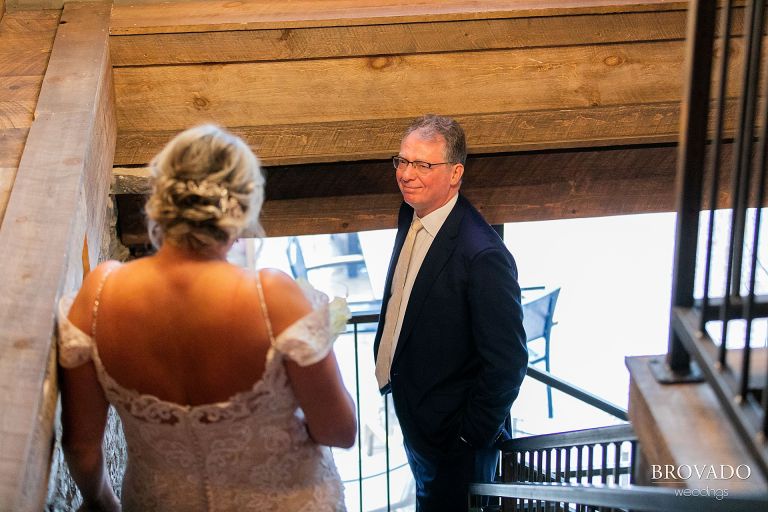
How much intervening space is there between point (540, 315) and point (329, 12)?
270 centimetres

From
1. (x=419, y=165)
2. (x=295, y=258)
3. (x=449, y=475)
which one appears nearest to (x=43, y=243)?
(x=419, y=165)

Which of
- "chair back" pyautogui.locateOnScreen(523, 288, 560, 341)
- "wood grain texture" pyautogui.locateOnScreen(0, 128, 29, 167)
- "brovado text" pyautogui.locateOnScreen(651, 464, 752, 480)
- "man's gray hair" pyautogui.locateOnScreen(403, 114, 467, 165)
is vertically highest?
"chair back" pyautogui.locateOnScreen(523, 288, 560, 341)

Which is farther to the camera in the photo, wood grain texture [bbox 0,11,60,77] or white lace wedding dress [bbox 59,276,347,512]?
wood grain texture [bbox 0,11,60,77]

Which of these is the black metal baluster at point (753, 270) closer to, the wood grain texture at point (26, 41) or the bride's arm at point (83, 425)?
the bride's arm at point (83, 425)

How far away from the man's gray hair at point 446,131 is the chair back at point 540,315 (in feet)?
7.72

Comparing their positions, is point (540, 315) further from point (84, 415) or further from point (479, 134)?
point (84, 415)

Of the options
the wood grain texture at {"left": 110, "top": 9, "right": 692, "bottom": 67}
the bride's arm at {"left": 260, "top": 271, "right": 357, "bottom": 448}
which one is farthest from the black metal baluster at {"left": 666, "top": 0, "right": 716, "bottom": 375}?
the wood grain texture at {"left": 110, "top": 9, "right": 692, "bottom": 67}

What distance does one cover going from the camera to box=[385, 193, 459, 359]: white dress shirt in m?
2.89

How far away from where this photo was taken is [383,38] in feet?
9.75

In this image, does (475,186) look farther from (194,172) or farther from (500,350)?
(194,172)

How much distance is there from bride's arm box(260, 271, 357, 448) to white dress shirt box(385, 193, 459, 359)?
108cm

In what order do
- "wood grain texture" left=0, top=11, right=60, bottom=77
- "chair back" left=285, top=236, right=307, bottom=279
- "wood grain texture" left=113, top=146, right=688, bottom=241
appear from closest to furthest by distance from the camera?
"wood grain texture" left=0, top=11, right=60, bottom=77 < "wood grain texture" left=113, top=146, right=688, bottom=241 < "chair back" left=285, top=236, right=307, bottom=279

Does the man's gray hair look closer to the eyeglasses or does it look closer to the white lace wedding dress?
the eyeglasses

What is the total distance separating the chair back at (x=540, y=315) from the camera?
16.8ft
